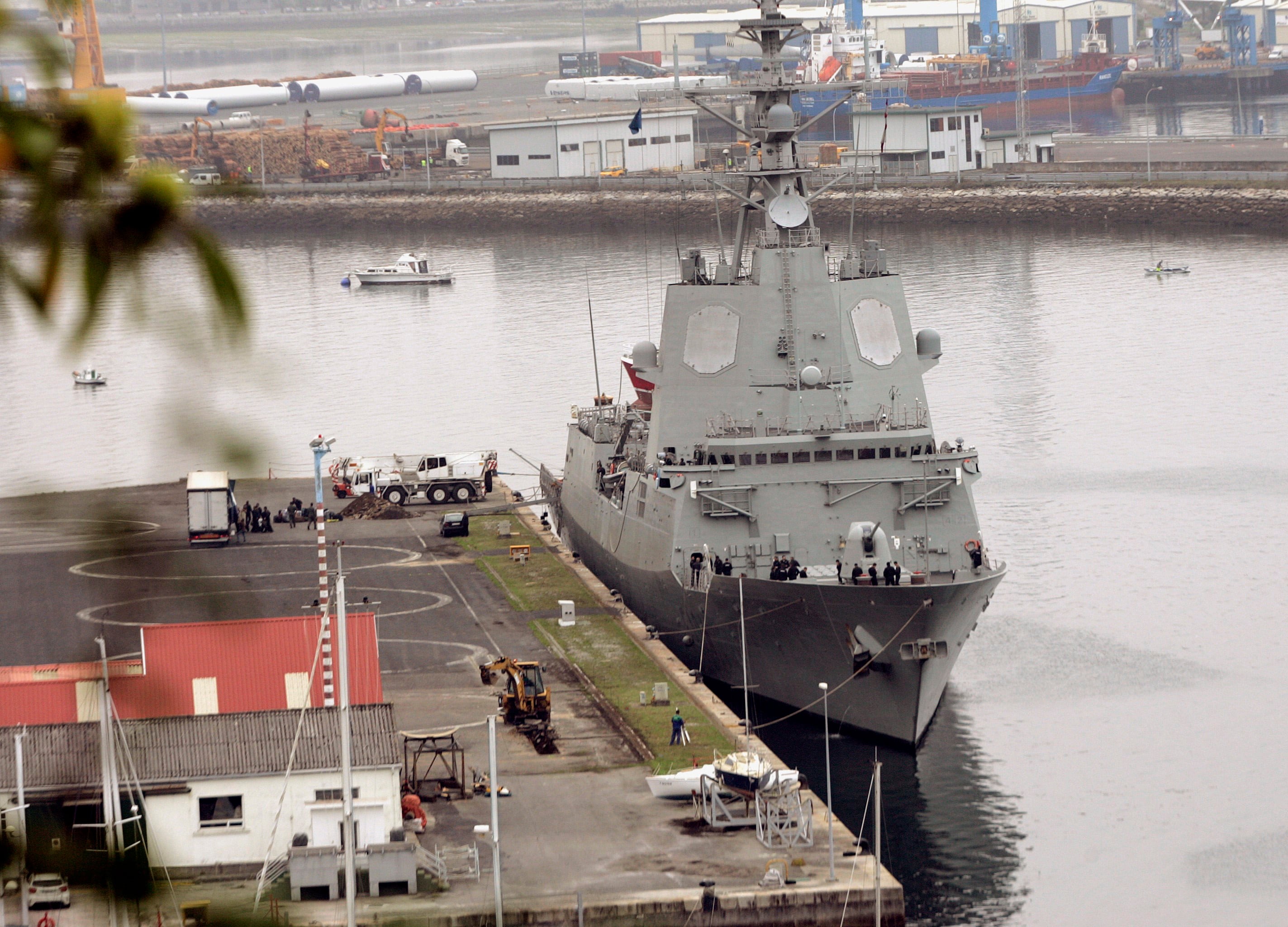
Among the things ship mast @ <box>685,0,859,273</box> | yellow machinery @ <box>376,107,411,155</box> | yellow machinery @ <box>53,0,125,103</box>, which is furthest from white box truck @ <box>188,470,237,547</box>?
yellow machinery @ <box>376,107,411,155</box>

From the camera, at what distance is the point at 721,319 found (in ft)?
147

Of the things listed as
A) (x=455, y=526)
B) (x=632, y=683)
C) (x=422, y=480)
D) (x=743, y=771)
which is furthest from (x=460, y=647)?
(x=422, y=480)

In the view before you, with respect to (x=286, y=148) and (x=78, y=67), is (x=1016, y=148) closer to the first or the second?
(x=286, y=148)

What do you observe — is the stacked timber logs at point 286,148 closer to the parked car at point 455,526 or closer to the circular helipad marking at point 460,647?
the parked car at point 455,526

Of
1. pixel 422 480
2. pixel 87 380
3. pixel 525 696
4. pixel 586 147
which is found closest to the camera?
pixel 525 696

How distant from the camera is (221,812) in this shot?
94.6ft

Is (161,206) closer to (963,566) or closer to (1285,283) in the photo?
(963,566)

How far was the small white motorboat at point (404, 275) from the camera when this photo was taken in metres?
122

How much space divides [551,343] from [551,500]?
33.9 meters

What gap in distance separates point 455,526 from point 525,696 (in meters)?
23.2

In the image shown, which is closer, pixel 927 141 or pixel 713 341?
pixel 713 341

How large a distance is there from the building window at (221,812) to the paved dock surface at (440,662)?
2268mm

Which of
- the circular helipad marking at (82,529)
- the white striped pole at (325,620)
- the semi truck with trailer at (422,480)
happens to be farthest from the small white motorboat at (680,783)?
the semi truck with trailer at (422,480)

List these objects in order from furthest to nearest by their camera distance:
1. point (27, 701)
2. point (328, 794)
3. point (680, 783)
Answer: point (680, 783)
point (27, 701)
point (328, 794)
